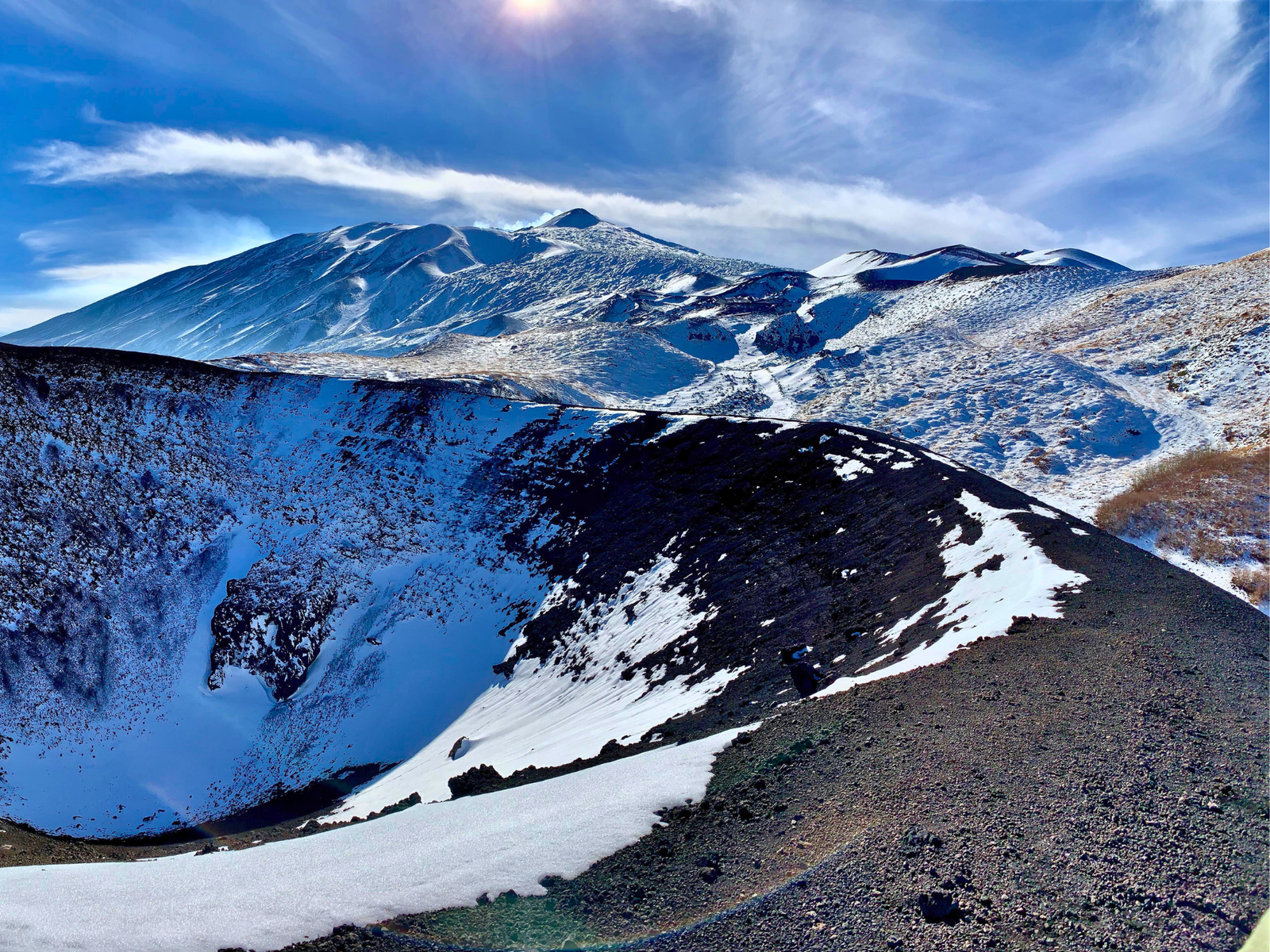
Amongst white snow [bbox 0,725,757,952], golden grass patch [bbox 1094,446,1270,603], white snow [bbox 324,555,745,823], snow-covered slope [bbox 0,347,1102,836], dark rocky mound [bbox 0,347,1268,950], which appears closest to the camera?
dark rocky mound [bbox 0,347,1268,950]

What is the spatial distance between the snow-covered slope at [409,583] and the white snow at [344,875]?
11.9 ft

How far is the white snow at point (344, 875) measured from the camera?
760cm

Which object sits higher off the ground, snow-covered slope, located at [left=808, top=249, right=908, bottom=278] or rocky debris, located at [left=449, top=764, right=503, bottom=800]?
snow-covered slope, located at [left=808, top=249, right=908, bottom=278]

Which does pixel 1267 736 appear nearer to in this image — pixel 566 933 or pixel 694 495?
pixel 566 933

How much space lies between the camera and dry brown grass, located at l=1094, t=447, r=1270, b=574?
19219mm

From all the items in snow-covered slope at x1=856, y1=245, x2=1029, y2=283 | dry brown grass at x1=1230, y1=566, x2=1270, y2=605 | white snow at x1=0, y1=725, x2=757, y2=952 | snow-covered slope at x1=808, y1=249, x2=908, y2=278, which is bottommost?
dry brown grass at x1=1230, y1=566, x2=1270, y2=605

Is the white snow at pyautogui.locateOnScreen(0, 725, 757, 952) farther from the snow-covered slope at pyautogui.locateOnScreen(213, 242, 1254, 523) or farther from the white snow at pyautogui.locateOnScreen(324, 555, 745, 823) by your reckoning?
the snow-covered slope at pyautogui.locateOnScreen(213, 242, 1254, 523)

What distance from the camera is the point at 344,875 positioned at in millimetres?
8602

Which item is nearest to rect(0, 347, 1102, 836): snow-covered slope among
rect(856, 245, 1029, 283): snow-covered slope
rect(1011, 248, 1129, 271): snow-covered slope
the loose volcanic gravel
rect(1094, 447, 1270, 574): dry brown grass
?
the loose volcanic gravel

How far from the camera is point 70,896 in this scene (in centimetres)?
897

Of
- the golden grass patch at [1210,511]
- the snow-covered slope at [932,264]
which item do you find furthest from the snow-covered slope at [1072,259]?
the golden grass patch at [1210,511]

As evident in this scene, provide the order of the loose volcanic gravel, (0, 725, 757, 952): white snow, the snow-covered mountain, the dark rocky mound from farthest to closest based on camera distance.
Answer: the snow-covered mountain < (0, 725, 757, 952): white snow < the dark rocky mound < the loose volcanic gravel

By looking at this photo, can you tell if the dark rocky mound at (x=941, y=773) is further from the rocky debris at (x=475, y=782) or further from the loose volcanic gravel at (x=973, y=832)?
the rocky debris at (x=475, y=782)

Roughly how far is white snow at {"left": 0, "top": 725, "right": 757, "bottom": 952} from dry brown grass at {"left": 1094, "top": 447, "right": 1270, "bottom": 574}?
18372mm
